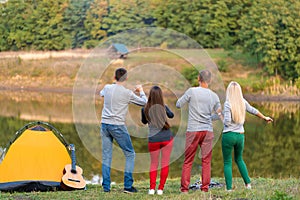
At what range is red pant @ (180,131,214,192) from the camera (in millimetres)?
8375

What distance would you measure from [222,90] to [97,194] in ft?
10.1

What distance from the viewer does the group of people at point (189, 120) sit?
27.2 ft

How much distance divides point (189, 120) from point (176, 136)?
1.97 metres

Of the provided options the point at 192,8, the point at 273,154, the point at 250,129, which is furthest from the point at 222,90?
the point at 192,8

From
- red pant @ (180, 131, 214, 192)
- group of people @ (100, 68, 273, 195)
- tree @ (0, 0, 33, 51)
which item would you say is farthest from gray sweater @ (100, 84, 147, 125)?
tree @ (0, 0, 33, 51)

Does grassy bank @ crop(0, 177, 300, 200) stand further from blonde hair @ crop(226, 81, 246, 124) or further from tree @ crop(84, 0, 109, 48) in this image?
tree @ crop(84, 0, 109, 48)

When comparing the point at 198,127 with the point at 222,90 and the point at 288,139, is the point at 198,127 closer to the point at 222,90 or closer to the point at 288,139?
the point at 222,90

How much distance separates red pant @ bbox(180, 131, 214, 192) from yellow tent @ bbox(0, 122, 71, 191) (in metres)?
2.13

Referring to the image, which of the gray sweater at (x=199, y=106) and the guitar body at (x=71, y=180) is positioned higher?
the gray sweater at (x=199, y=106)

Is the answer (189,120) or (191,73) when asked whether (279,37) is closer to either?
(191,73)

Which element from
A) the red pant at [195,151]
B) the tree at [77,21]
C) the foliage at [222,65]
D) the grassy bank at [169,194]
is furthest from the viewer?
the tree at [77,21]

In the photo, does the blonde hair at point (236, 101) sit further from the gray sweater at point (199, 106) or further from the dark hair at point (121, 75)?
the dark hair at point (121, 75)

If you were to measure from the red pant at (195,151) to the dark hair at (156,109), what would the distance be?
1.39 feet

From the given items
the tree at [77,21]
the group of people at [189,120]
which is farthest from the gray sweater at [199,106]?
the tree at [77,21]
